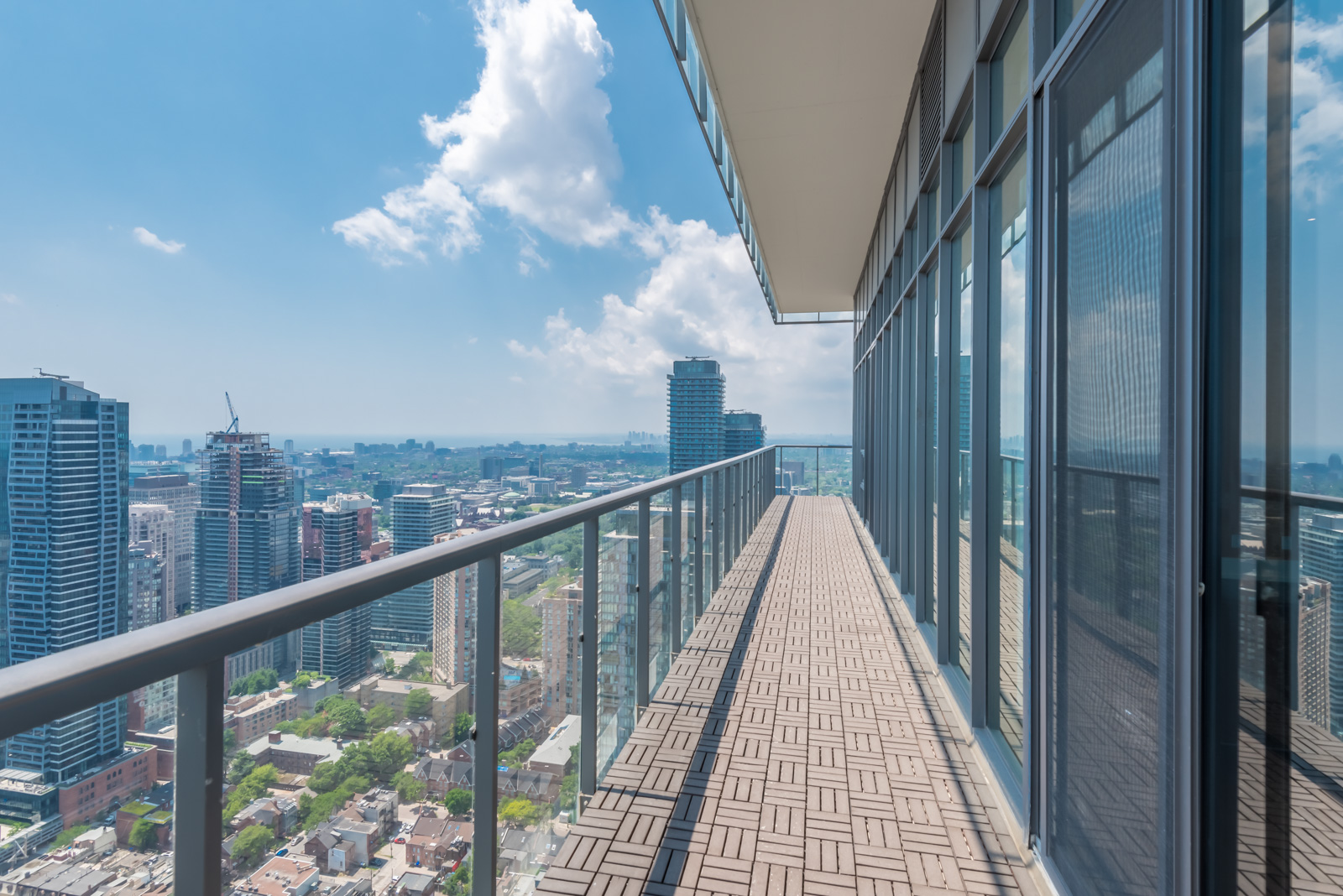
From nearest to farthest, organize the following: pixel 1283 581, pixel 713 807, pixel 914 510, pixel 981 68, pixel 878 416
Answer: pixel 1283 581 < pixel 713 807 < pixel 981 68 < pixel 914 510 < pixel 878 416

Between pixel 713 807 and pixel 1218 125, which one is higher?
pixel 1218 125

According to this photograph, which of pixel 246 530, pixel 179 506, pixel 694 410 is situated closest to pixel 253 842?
pixel 246 530

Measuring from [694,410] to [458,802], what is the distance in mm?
15751

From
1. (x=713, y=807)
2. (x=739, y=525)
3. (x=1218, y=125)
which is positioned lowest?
(x=713, y=807)

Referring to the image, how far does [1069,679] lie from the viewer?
178 cm

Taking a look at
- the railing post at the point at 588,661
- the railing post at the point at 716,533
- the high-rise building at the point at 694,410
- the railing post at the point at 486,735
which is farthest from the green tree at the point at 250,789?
the high-rise building at the point at 694,410

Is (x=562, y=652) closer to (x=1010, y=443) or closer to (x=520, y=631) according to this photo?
(x=520, y=631)

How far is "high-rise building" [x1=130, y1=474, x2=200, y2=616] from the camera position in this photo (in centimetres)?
256

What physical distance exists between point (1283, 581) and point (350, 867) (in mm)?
1536

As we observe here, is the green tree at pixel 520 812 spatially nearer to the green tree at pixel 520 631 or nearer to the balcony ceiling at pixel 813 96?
the green tree at pixel 520 631

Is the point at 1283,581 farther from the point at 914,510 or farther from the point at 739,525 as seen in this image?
the point at 739,525

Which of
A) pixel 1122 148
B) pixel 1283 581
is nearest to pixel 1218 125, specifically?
pixel 1122 148

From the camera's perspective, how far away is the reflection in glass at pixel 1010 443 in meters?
2.41

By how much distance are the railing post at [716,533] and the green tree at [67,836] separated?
451 cm
